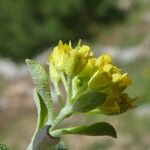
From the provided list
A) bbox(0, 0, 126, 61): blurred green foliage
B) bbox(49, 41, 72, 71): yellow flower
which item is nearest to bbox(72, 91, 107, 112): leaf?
bbox(49, 41, 72, 71): yellow flower

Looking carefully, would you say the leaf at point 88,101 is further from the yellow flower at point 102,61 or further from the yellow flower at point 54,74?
the yellow flower at point 54,74

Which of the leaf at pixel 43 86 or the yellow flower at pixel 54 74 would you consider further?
the yellow flower at pixel 54 74

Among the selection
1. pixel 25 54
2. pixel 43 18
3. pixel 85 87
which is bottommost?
pixel 85 87

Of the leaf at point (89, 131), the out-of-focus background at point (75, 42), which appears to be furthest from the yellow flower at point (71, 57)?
the out-of-focus background at point (75, 42)

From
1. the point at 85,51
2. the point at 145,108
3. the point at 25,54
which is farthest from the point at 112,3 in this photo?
the point at 85,51

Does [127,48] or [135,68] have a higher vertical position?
[127,48]

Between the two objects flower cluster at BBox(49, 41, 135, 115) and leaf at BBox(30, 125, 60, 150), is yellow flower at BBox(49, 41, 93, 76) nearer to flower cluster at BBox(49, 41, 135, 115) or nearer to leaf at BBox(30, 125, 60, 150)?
flower cluster at BBox(49, 41, 135, 115)

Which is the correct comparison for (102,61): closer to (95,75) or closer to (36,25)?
(95,75)

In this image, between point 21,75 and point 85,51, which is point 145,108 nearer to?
point 21,75

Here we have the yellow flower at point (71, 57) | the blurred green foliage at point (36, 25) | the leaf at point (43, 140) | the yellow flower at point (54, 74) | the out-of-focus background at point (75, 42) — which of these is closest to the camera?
the leaf at point (43, 140)
